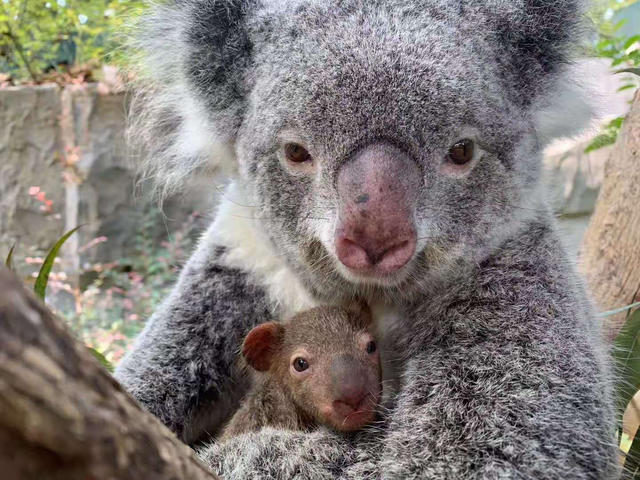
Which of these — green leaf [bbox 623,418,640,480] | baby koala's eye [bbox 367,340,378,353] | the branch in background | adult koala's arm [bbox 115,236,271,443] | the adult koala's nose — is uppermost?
the adult koala's nose

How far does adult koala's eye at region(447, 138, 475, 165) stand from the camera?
1.53 m

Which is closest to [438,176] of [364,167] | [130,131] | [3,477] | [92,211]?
[364,167]

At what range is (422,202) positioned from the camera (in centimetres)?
149

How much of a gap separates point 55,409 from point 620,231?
2567 millimetres

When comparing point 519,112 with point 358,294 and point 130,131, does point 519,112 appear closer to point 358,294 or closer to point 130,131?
point 358,294

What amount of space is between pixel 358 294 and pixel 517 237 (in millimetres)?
451

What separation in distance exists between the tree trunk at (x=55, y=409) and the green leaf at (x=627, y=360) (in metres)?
1.55

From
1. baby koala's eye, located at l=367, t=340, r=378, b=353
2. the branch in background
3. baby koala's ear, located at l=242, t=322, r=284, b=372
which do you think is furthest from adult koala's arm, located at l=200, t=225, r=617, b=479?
the branch in background

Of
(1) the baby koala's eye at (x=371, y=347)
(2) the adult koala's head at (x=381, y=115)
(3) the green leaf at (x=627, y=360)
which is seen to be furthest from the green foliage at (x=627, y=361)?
(1) the baby koala's eye at (x=371, y=347)

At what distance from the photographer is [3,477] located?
59cm

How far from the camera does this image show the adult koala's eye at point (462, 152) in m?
1.53

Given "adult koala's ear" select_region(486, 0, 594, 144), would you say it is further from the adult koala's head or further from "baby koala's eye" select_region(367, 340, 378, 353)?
"baby koala's eye" select_region(367, 340, 378, 353)

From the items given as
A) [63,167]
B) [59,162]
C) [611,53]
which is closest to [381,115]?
[611,53]

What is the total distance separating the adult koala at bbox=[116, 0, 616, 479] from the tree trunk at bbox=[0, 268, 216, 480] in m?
0.77
